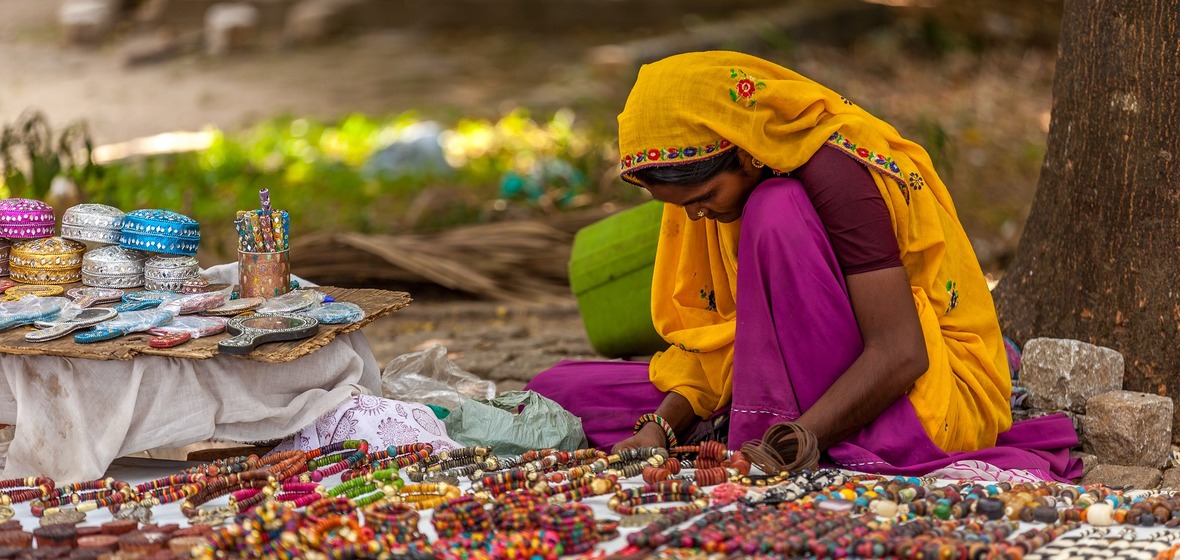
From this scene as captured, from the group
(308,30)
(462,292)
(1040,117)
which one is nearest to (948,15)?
(1040,117)

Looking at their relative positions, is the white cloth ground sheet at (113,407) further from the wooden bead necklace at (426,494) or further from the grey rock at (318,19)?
the grey rock at (318,19)

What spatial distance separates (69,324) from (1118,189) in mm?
3195

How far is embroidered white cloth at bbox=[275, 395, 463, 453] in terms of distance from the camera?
3.55 meters

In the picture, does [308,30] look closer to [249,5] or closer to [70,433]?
[249,5]

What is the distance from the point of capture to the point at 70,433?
11.1ft

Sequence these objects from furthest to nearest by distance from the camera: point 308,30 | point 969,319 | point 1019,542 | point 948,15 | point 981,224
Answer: point 308,30, point 948,15, point 981,224, point 969,319, point 1019,542

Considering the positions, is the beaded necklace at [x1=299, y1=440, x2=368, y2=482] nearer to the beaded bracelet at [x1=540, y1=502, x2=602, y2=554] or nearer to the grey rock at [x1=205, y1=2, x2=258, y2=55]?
the beaded bracelet at [x1=540, y1=502, x2=602, y2=554]

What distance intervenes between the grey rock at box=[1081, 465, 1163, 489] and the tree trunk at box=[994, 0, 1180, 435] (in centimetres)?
46

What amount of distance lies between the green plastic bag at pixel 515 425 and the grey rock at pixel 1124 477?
1479mm

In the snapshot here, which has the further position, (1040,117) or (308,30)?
(308,30)

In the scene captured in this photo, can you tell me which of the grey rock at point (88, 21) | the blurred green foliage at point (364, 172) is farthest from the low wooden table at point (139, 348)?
the grey rock at point (88, 21)

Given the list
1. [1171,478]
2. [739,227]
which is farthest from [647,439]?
[1171,478]

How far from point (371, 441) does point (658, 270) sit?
0.98 metres

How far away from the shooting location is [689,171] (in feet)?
10.7
